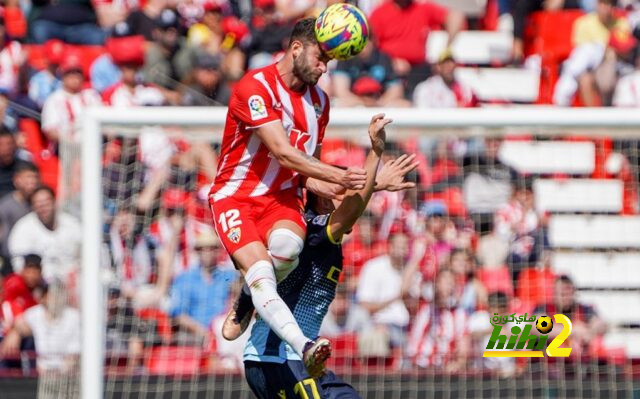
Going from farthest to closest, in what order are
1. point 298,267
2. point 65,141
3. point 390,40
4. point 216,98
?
point 390,40 → point 216,98 → point 65,141 → point 298,267

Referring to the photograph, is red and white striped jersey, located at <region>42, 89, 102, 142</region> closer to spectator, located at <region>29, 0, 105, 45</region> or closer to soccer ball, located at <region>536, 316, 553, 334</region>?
spectator, located at <region>29, 0, 105, 45</region>

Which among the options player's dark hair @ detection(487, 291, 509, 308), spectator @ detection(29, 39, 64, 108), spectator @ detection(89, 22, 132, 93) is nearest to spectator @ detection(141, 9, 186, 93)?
spectator @ detection(89, 22, 132, 93)

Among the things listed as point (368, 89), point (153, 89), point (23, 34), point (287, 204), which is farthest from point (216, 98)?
point (287, 204)

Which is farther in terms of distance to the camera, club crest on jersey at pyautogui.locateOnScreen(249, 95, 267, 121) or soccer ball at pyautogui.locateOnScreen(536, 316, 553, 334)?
soccer ball at pyautogui.locateOnScreen(536, 316, 553, 334)

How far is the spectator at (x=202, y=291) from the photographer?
11586 millimetres

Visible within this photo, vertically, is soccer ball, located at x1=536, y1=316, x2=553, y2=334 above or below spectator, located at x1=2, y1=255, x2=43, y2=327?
below

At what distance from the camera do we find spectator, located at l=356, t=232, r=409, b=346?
38.5ft

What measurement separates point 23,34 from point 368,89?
14.1ft

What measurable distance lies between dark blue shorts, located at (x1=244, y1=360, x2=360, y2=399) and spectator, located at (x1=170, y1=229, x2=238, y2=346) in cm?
392

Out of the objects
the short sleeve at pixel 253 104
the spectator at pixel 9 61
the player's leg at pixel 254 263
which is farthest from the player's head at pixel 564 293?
the spectator at pixel 9 61

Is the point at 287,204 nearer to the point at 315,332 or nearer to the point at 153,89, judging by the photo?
the point at 315,332

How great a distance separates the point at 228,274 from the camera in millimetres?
11742

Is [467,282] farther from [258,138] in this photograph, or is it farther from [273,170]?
[258,138]

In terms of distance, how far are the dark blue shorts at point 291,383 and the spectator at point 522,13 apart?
9090 mm
